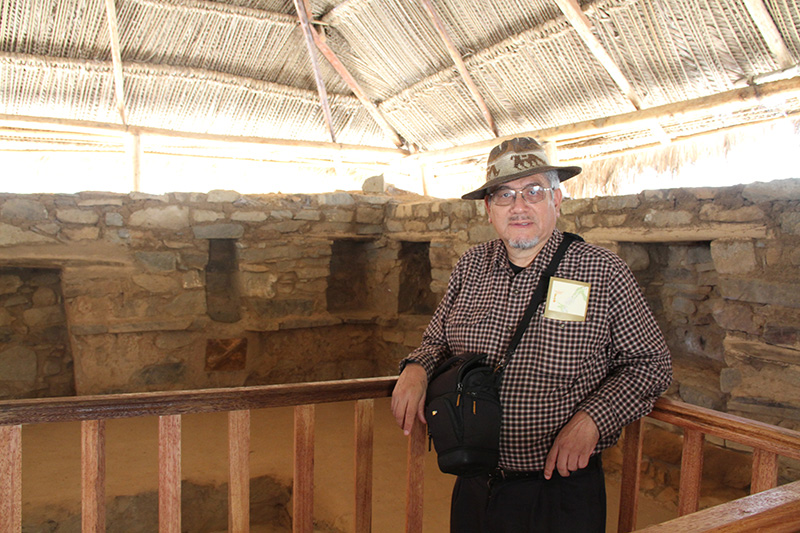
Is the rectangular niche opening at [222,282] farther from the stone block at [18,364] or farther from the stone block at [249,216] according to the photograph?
the stone block at [18,364]

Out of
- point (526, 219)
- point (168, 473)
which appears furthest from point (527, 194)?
point (168, 473)

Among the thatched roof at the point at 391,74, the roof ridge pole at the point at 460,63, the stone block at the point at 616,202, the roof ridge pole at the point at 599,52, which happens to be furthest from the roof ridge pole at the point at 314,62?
the stone block at the point at 616,202

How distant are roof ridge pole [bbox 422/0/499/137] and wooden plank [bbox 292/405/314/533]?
532cm

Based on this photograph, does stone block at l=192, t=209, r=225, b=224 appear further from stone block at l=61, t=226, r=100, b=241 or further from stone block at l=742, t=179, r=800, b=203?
stone block at l=742, t=179, r=800, b=203

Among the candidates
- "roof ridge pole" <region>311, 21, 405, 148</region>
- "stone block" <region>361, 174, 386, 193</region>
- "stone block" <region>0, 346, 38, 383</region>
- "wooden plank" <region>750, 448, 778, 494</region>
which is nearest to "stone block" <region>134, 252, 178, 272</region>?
"stone block" <region>0, 346, 38, 383</region>

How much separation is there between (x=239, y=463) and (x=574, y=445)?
41.0 inches

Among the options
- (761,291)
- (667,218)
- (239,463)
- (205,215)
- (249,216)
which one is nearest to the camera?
(239,463)

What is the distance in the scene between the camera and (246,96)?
7570 millimetres

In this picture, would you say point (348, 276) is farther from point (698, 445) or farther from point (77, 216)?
point (698, 445)

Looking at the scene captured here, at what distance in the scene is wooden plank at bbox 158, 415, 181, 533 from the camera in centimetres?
183

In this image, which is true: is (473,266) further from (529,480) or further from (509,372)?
(529,480)

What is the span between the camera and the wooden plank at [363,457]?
6.73 feet

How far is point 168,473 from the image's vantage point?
183cm

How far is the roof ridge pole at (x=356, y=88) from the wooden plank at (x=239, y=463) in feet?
20.8
